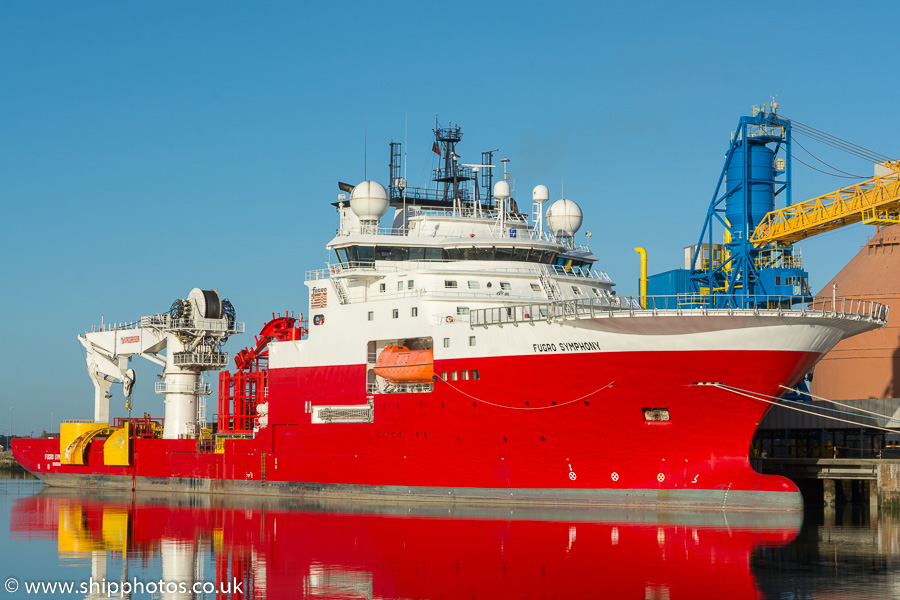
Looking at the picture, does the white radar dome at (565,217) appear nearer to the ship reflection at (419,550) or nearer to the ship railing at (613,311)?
the ship railing at (613,311)

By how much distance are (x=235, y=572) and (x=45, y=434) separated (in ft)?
132

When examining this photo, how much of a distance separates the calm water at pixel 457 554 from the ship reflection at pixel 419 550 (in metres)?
0.05

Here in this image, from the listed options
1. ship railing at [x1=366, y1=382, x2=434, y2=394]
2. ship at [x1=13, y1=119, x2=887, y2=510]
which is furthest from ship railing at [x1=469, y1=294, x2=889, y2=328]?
ship railing at [x1=366, y1=382, x2=434, y2=394]

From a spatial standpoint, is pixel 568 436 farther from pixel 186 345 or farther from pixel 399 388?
pixel 186 345

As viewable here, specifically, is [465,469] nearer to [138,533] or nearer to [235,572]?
[138,533]

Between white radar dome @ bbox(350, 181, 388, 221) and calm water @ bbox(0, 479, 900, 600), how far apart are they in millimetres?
10549

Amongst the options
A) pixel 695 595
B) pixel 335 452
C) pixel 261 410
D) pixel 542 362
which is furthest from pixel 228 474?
pixel 695 595

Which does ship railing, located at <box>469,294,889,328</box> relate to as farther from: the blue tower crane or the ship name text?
the blue tower crane

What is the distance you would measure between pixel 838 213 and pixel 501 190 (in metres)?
14.0

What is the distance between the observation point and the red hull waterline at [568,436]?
2975 centimetres

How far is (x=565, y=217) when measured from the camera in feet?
128

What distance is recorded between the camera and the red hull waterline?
2975 centimetres

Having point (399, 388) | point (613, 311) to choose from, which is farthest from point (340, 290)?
point (613, 311)

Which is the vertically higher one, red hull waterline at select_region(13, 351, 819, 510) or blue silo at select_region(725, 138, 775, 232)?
blue silo at select_region(725, 138, 775, 232)
